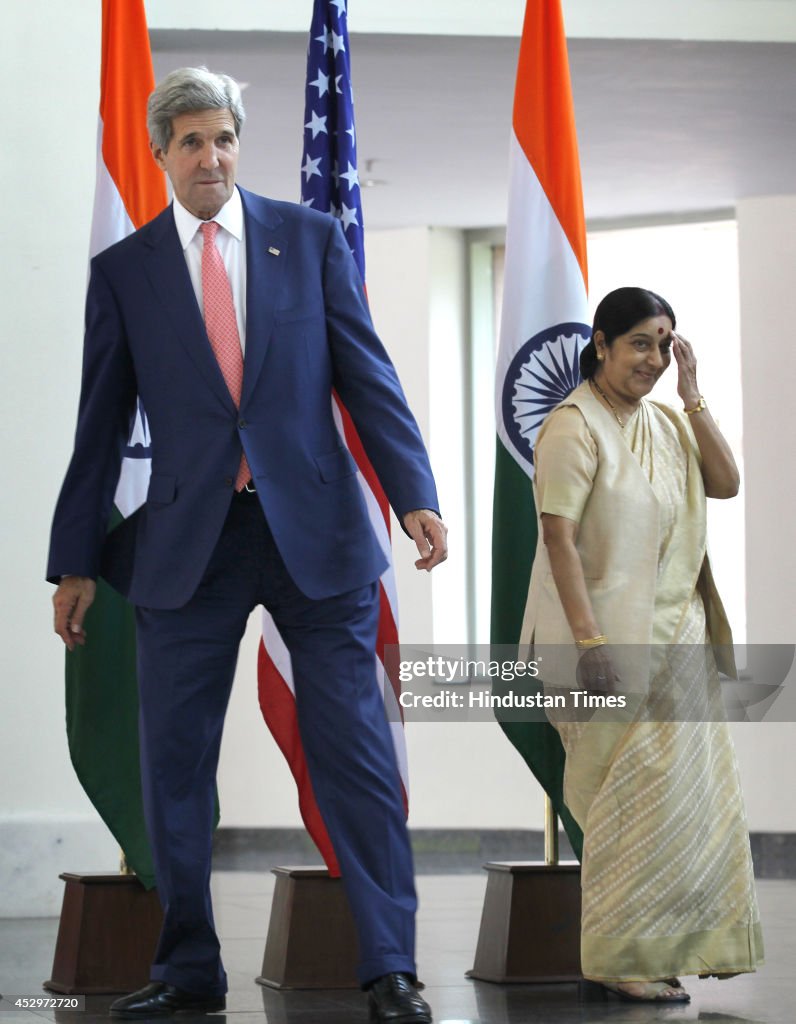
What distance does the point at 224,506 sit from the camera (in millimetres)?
2709

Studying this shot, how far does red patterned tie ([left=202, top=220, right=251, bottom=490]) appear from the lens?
2.78 m

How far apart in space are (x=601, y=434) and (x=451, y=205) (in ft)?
13.7

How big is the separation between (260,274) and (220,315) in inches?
4.0

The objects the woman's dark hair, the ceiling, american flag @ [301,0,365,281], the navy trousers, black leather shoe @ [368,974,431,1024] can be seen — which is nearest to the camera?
black leather shoe @ [368,974,431,1024]

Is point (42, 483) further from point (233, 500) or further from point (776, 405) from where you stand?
point (776, 405)

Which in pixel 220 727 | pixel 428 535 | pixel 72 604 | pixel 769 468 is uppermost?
pixel 769 468

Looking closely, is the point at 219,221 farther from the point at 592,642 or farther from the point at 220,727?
the point at 592,642

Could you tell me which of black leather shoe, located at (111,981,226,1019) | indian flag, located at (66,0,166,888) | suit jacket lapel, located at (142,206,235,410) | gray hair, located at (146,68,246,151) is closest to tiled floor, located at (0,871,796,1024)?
black leather shoe, located at (111,981,226,1019)

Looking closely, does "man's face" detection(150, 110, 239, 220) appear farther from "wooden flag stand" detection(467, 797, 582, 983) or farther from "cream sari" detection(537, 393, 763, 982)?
"wooden flag stand" detection(467, 797, 582, 983)

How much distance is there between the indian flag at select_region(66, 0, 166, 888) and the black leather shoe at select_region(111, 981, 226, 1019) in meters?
0.52

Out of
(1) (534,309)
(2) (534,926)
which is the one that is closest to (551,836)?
(2) (534,926)

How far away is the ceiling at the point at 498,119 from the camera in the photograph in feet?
16.8

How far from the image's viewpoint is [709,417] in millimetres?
3168

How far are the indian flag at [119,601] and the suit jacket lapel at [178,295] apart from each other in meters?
0.77
